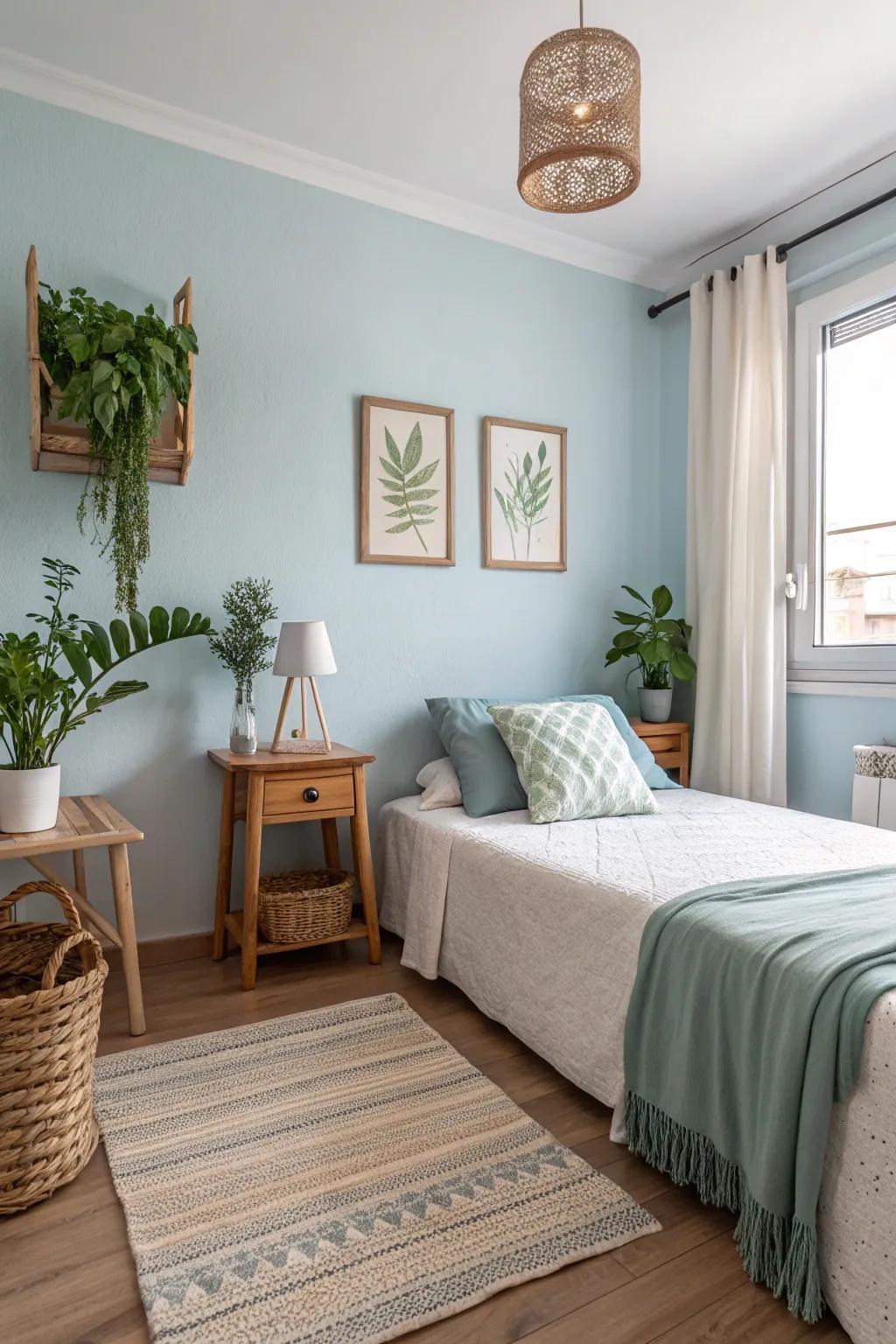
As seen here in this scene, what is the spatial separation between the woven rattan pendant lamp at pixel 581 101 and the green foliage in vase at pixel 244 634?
4.91 ft

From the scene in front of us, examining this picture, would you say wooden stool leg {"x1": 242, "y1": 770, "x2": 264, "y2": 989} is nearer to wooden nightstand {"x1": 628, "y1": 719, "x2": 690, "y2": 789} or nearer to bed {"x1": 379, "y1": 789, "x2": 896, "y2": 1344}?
bed {"x1": 379, "y1": 789, "x2": 896, "y2": 1344}

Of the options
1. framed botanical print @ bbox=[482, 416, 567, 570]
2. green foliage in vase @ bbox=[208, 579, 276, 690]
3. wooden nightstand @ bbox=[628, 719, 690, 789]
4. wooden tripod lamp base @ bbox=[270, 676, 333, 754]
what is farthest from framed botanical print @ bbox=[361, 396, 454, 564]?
wooden nightstand @ bbox=[628, 719, 690, 789]

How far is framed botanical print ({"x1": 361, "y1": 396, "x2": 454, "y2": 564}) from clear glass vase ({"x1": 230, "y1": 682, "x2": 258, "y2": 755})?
2.29 feet

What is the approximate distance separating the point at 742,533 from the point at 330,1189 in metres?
2.58

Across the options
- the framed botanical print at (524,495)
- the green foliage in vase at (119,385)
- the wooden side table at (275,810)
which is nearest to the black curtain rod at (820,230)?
the framed botanical print at (524,495)

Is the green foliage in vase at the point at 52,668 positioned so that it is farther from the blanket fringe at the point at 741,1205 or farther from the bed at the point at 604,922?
the blanket fringe at the point at 741,1205

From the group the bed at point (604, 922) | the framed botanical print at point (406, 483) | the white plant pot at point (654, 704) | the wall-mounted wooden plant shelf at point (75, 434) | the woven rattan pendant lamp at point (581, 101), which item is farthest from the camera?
the white plant pot at point (654, 704)

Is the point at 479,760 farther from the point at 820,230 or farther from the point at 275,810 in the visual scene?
the point at 820,230

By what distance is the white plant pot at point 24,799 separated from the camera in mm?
2047

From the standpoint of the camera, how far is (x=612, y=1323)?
1.27 meters

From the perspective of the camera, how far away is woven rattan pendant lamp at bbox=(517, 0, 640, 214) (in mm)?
1772

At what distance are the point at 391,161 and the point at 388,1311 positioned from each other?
126 inches

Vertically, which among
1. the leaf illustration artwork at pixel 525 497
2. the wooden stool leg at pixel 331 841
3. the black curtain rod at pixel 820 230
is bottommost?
the wooden stool leg at pixel 331 841

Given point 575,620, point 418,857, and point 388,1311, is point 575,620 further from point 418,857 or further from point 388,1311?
point 388,1311
